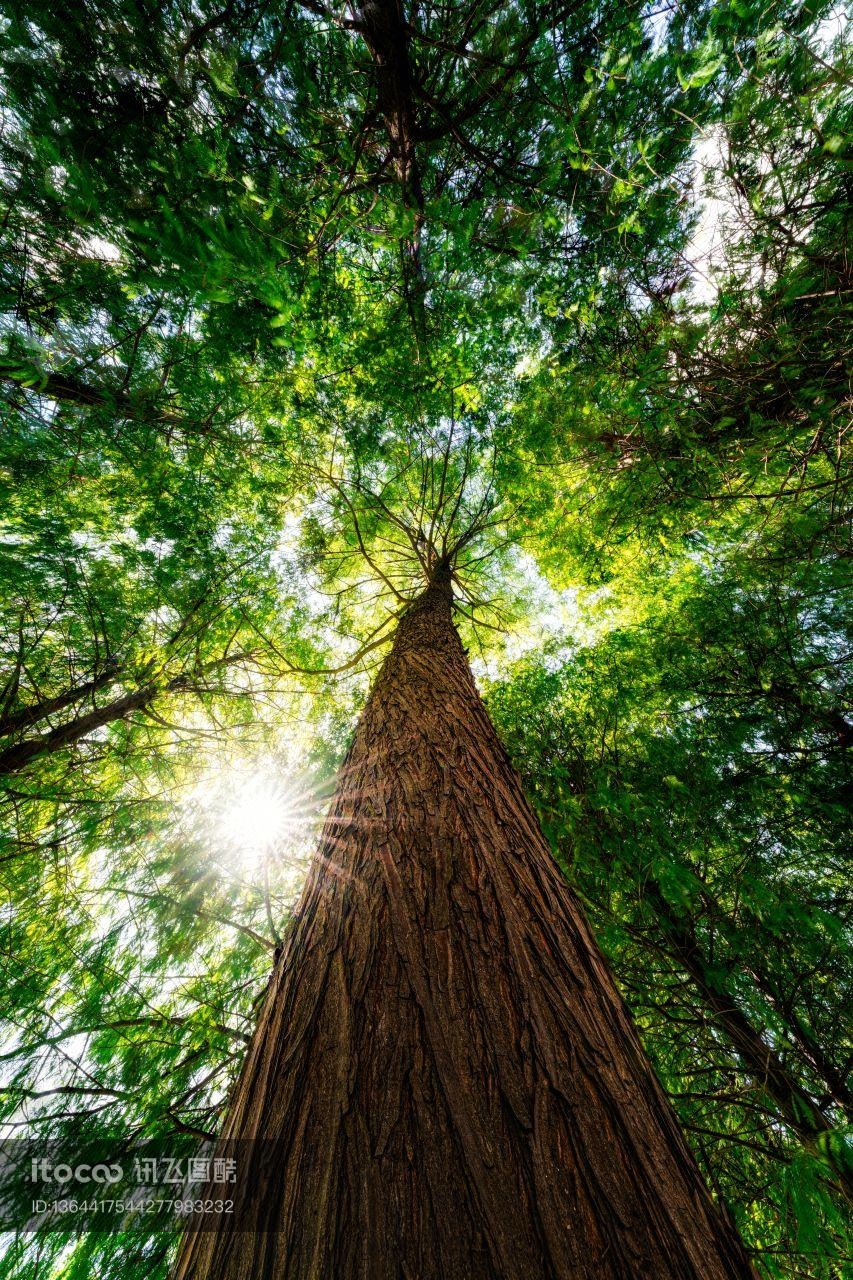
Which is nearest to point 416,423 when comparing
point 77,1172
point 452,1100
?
point 452,1100

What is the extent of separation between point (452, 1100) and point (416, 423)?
17.2 ft

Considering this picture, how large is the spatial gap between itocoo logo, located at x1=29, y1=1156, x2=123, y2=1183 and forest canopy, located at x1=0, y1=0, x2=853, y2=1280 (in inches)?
5.8

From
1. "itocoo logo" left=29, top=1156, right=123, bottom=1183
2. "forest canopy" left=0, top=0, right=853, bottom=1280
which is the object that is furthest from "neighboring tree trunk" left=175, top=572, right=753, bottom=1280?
"itocoo logo" left=29, top=1156, right=123, bottom=1183

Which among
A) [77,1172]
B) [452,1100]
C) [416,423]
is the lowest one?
[452,1100]

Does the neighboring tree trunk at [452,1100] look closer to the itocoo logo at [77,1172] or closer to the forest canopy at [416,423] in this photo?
the forest canopy at [416,423]

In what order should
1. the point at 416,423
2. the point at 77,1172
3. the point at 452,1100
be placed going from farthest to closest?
the point at 416,423 < the point at 77,1172 < the point at 452,1100

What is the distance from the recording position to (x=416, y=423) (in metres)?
4.86

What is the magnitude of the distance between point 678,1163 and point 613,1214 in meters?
0.29

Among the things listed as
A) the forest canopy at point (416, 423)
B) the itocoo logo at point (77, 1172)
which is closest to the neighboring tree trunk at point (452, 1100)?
the forest canopy at point (416, 423)

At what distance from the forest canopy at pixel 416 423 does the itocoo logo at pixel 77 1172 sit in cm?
15

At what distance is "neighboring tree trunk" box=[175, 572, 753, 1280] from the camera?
0.72m

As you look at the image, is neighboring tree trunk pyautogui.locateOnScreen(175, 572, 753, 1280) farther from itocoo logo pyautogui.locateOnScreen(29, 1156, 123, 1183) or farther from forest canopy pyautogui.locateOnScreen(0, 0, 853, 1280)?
itocoo logo pyautogui.locateOnScreen(29, 1156, 123, 1183)

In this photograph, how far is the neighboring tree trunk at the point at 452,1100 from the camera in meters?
0.72

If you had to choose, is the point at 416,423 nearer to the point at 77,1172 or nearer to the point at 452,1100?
the point at 452,1100
